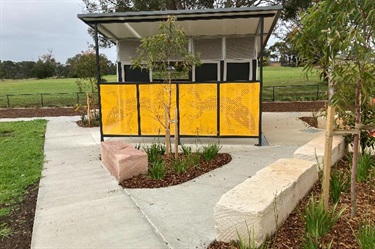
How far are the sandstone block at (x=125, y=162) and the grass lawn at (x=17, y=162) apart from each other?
1312 millimetres

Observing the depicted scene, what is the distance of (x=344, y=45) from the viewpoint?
106 inches

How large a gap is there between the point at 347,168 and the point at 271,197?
2.60 m

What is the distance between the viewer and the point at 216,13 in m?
7.23

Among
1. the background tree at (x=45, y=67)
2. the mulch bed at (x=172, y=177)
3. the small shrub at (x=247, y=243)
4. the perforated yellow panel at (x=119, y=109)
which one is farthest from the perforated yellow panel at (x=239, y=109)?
the background tree at (x=45, y=67)

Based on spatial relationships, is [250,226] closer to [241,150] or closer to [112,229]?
[112,229]

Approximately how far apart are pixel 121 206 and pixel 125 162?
3.40 ft

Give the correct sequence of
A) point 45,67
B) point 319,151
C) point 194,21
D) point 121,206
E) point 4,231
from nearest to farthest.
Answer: point 4,231
point 121,206
point 319,151
point 194,21
point 45,67

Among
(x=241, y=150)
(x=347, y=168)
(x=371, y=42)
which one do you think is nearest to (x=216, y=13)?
(x=241, y=150)

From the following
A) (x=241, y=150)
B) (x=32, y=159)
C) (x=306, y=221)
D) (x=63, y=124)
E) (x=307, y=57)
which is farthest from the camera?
(x=63, y=124)

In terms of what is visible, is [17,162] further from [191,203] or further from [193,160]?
[191,203]

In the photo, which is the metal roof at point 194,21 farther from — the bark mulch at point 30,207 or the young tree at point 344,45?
the young tree at point 344,45

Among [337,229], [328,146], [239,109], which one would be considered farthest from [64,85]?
[337,229]

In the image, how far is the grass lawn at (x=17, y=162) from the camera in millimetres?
4684

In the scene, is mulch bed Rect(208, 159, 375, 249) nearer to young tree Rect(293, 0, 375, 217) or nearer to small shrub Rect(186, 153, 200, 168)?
young tree Rect(293, 0, 375, 217)
